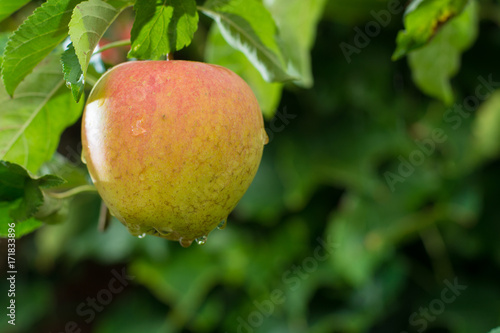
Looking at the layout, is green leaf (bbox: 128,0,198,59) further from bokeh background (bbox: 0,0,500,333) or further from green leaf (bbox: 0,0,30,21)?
bokeh background (bbox: 0,0,500,333)

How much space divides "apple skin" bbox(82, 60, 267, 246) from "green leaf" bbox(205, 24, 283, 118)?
0.93ft

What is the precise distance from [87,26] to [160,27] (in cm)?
4

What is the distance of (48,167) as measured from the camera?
0.49 m

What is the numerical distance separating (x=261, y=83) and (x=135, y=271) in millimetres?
839

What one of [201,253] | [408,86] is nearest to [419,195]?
[408,86]

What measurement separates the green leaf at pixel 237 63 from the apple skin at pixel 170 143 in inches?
11.1

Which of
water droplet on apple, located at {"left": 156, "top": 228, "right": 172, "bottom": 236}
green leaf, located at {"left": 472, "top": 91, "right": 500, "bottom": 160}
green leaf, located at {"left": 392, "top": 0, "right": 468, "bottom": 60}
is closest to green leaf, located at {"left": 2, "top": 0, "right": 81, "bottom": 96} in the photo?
water droplet on apple, located at {"left": 156, "top": 228, "right": 172, "bottom": 236}

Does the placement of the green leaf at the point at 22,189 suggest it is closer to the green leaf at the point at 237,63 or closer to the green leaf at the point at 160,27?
the green leaf at the point at 160,27

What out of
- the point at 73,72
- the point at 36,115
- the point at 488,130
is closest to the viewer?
the point at 73,72

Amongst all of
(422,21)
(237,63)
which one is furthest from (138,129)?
(237,63)

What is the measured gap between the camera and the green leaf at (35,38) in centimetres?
29

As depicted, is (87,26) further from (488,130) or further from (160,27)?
(488,130)

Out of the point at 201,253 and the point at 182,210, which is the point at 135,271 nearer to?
the point at 201,253

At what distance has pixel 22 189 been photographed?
35 cm
